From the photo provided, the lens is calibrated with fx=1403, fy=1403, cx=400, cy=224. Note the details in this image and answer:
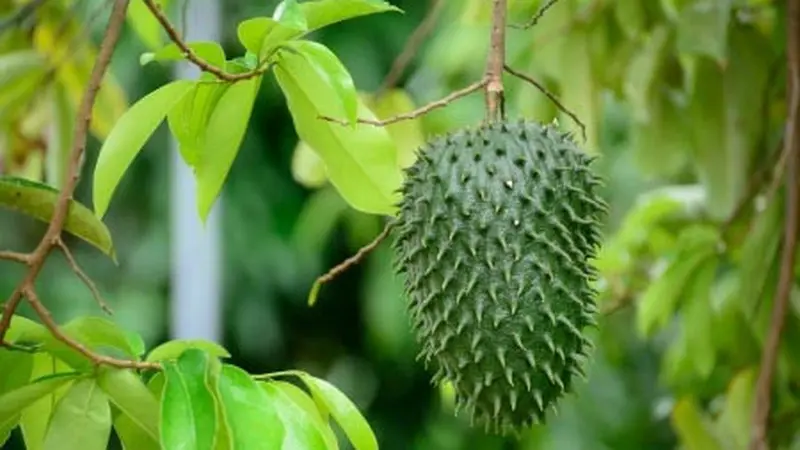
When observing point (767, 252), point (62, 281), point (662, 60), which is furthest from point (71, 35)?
point (62, 281)

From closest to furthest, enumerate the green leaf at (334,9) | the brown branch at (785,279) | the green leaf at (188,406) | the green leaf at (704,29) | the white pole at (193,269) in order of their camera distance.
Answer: the green leaf at (188,406) → the green leaf at (334,9) → the brown branch at (785,279) → the green leaf at (704,29) → the white pole at (193,269)

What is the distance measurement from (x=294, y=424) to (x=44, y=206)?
0.26 m

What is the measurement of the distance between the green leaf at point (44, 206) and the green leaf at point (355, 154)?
150 millimetres

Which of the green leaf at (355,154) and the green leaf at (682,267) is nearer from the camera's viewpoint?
the green leaf at (355,154)

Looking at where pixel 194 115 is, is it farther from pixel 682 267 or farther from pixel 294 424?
pixel 682 267

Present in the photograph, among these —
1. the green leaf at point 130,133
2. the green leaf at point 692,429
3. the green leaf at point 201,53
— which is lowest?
the green leaf at point 692,429

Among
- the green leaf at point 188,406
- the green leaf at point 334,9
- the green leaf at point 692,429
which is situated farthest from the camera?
the green leaf at point 692,429

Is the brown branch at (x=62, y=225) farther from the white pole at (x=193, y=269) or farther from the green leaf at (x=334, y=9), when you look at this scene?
the white pole at (x=193, y=269)

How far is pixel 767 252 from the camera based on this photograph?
1.47 m

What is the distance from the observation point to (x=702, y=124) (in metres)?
1.65

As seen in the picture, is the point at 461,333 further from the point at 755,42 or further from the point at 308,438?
the point at 755,42

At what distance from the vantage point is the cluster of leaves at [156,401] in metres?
0.76

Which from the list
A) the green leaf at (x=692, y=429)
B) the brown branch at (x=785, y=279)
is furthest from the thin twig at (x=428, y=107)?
the green leaf at (x=692, y=429)

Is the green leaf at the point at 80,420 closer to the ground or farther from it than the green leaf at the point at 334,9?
closer to the ground
